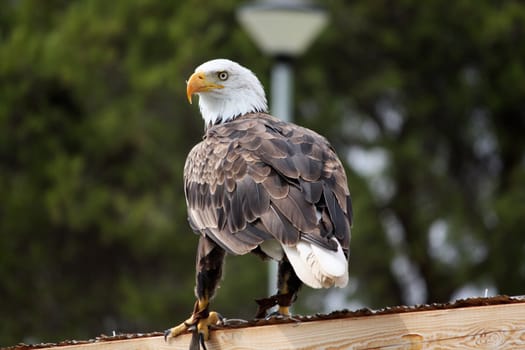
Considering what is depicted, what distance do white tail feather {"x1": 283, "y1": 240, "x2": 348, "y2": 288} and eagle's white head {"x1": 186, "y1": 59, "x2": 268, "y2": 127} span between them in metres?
1.73

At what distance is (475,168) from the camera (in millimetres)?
17875

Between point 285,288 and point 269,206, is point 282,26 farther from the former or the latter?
point 269,206

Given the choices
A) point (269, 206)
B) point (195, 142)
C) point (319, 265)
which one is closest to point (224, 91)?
point (269, 206)

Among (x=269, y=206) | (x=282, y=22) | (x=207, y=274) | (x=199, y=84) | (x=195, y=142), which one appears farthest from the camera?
(x=195, y=142)

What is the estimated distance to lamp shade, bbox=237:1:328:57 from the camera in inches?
462

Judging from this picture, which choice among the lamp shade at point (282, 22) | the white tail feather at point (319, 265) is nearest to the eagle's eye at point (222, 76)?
the white tail feather at point (319, 265)

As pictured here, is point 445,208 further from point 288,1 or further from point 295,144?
point 295,144

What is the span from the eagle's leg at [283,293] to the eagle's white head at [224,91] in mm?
1143

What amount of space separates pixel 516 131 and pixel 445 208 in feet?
5.55

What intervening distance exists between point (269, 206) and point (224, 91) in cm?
148

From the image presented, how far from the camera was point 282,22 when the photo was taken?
38.7 feet

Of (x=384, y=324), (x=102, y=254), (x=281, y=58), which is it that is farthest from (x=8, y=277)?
(x=384, y=324)

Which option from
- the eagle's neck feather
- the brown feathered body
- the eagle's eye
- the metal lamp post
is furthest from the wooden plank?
the metal lamp post

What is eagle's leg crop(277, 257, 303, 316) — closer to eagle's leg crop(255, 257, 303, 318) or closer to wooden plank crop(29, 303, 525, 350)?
eagle's leg crop(255, 257, 303, 318)
